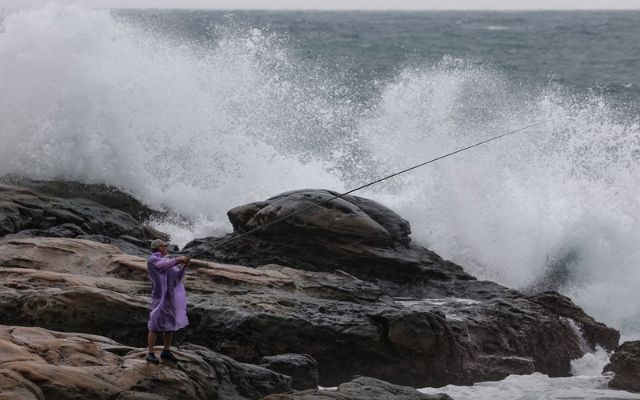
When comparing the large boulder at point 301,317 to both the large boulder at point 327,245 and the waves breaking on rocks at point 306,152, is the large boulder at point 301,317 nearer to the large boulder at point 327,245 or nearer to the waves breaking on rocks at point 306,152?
the large boulder at point 327,245

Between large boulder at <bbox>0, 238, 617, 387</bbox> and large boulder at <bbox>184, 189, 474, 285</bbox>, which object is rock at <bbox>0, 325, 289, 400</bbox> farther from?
large boulder at <bbox>184, 189, 474, 285</bbox>

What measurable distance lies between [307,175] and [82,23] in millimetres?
4518

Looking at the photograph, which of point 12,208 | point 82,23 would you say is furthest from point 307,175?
point 12,208

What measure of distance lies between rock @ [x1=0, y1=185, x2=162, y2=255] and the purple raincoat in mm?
3152

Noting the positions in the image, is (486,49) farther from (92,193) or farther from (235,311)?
(235,311)

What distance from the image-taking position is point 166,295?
6926 millimetres

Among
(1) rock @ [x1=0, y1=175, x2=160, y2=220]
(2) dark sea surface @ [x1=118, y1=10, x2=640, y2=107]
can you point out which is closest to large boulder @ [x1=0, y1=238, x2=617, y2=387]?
(1) rock @ [x1=0, y1=175, x2=160, y2=220]

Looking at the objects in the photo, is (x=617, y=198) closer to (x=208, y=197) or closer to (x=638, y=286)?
(x=638, y=286)

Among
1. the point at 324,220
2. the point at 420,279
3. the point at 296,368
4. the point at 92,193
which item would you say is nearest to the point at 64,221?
the point at 92,193

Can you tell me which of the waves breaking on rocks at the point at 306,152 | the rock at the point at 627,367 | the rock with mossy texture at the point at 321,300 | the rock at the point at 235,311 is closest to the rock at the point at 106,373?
the rock at the point at 235,311

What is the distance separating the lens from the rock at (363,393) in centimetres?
660

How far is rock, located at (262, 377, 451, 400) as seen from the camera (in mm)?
6602

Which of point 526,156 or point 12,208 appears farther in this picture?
point 526,156

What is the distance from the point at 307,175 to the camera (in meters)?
15.5
